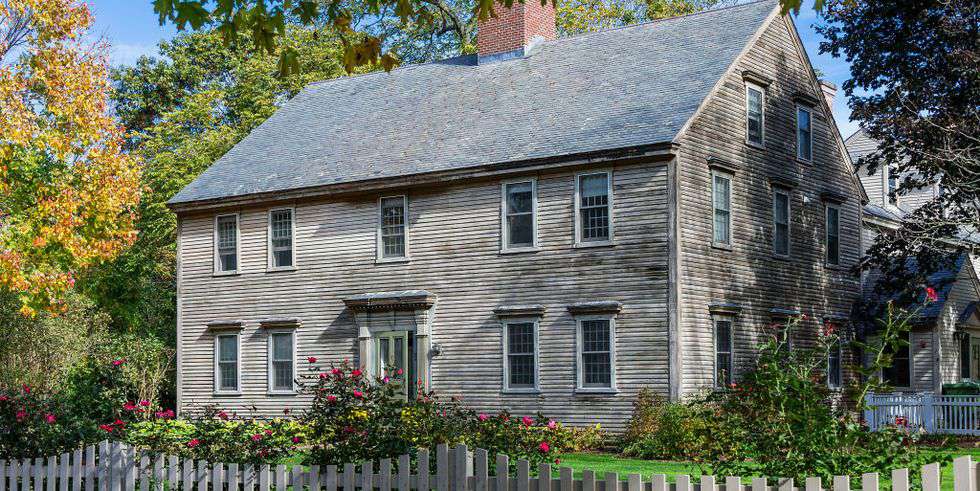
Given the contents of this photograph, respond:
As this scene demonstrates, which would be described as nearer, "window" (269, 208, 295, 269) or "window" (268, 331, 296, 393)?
"window" (268, 331, 296, 393)

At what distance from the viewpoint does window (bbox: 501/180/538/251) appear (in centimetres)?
2755

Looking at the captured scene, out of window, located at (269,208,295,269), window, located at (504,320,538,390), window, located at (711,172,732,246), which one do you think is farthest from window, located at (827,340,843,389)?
window, located at (269,208,295,269)

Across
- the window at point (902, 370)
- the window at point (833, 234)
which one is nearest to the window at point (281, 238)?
the window at point (833, 234)

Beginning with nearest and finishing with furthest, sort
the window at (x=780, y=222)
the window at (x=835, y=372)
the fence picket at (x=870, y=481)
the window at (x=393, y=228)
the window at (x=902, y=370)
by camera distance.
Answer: the fence picket at (x=870, y=481)
the window at (x=393, y=228)
the window at (x=780, y=222)
the window at (x=835, y=372)
the window at (x=902, y=370)

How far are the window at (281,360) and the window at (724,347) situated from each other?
34.4ft

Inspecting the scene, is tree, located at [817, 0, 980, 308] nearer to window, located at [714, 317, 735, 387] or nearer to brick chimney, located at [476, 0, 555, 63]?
window, located at [714, 317, 735, 387]

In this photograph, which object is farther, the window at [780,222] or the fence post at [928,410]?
the window at [780,222]

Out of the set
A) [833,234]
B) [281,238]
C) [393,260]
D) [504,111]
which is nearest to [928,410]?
[833,234]

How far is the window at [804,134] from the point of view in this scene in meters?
31.3

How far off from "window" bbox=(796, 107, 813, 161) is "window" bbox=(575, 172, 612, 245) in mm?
7016

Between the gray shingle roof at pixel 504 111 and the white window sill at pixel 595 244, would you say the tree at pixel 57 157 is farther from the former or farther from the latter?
the white window sill at pixel 595 244

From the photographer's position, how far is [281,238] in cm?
3144

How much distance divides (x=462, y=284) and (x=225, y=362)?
7.55 m

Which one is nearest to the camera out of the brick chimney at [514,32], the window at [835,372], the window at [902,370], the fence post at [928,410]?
the fence post at [928,410]
